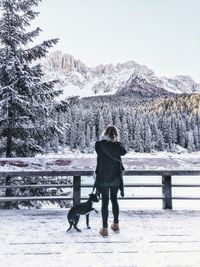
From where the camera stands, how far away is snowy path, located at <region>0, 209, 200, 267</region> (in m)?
4.97

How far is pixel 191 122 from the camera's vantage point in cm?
17238

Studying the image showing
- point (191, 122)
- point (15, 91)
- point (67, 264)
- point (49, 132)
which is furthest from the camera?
point (191, 122)

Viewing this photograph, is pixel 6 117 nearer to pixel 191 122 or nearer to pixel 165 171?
pixel 165 171

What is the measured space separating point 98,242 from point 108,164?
1346mm

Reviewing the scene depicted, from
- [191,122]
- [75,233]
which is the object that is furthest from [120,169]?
[191,122]

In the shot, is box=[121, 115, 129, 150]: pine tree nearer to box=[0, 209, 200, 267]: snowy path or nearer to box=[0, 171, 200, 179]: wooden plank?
box=[0, 171, 200, 179]: wooden plank

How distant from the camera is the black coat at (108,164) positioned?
6438 mm

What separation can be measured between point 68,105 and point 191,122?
166 metres

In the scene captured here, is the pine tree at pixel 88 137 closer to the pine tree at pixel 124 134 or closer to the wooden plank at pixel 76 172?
the pine tree at pixel 124 134

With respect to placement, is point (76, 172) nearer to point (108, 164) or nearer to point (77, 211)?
point (77, 211)

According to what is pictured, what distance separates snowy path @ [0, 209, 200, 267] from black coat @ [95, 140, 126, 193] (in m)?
0.94

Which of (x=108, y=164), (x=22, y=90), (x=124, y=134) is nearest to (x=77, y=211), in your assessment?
(x=108, y=164)

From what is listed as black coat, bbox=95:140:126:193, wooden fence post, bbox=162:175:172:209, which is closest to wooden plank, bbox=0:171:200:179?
wooden fence post, bbox=162:175:172:209

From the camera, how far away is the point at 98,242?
5.94m
